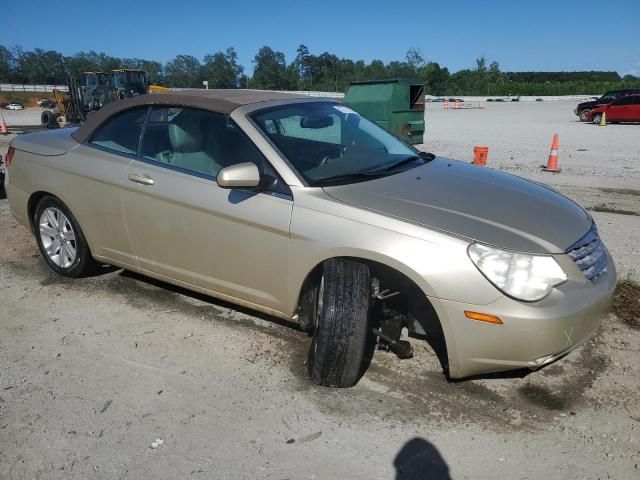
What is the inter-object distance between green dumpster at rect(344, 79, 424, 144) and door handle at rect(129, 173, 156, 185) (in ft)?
25.9

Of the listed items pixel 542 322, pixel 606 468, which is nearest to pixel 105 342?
pixel 542 322

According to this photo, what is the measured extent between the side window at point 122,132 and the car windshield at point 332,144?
1030 millimetres

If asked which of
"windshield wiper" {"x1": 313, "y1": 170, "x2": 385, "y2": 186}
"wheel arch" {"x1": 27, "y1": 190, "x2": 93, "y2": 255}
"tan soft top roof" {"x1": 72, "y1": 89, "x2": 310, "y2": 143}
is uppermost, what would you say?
"tan soft top roof" {"x1": 72, "y1": 89, "x2": 310, "y2": 143}

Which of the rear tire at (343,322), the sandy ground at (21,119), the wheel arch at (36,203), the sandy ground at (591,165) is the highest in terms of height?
the wheel arch at (36,203)

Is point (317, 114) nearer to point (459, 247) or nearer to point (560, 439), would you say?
point (459, 247)

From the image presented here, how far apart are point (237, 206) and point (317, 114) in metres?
1.15

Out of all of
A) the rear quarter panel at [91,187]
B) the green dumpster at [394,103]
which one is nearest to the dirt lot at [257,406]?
the rear quarter panel at [91,187]

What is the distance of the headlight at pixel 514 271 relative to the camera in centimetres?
255

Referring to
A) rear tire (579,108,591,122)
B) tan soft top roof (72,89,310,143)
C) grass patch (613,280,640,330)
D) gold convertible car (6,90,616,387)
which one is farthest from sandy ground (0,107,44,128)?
rear tire (579,108,591,122)

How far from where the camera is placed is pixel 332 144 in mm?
3822

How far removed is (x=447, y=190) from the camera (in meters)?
3.19

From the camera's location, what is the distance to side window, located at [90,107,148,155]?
3.86 metres

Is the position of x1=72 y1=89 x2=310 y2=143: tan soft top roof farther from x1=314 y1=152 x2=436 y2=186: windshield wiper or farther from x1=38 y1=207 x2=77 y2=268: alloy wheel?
x1=314 y1=152 x2=436 y2=186: windshield wiper

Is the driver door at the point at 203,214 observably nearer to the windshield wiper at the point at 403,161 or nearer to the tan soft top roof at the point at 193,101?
the tan soft top roof at the point at 193,101
